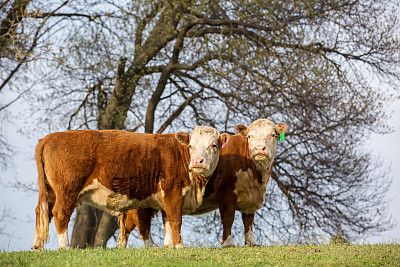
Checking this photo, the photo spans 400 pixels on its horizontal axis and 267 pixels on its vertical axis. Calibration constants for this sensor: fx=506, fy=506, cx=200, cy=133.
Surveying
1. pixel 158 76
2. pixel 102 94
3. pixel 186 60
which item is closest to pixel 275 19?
pixel 186 60

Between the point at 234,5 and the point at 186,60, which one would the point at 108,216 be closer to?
the point at 186,60

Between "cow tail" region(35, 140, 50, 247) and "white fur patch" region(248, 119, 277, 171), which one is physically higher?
"white fur patch" region(248, 119, 277, 171)

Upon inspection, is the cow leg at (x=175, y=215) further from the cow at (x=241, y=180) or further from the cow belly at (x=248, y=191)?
the cow belly at (x=248, y=191)

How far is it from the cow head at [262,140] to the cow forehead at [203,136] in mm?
832

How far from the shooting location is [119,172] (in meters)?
8.20

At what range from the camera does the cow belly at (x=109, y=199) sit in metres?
8.08

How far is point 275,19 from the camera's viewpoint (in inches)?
559

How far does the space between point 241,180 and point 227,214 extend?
0.71 metres

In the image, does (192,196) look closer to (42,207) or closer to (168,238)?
(168,238)

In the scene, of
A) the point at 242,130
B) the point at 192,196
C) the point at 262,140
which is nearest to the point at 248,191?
the point at 262,140

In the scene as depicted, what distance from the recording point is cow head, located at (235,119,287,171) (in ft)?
29.2

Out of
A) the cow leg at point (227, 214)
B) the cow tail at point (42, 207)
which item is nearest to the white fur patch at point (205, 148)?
the cow leg at point (227, 214)

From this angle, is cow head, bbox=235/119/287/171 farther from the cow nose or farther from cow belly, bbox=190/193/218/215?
cow belly, bbox=190/193/218/215

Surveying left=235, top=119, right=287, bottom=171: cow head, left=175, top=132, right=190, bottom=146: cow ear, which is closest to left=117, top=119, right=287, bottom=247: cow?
left=235, top=119, right=287, bottom=171: cow head
